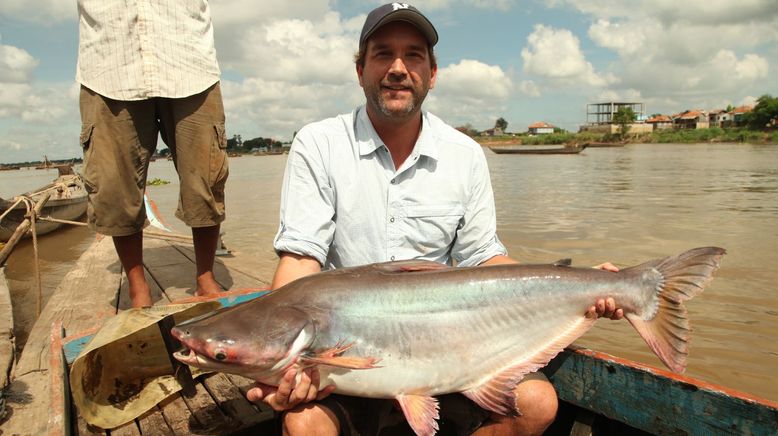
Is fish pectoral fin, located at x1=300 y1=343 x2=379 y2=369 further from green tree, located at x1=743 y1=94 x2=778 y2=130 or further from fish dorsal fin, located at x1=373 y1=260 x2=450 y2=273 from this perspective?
green tree, located at x1=743 y1=94 x2=778 y2=130

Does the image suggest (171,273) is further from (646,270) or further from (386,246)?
(646,270)

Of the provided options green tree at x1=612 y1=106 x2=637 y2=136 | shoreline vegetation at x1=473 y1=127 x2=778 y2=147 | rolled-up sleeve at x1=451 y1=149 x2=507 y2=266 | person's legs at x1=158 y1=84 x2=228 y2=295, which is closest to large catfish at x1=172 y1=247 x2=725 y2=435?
rolled-up sleeve at x1=451 y1=149 x2=507 y2=266

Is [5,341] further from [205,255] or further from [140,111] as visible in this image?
[140,111]

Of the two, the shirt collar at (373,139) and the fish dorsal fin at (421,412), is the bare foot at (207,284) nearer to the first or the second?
the shirt collar at (373,139)

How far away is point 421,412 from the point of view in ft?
6.58

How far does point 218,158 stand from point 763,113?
8412 centimetres

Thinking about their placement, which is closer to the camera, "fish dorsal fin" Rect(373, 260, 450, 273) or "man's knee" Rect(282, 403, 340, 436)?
"man's knee" Rect(282, 403, 340, 436)

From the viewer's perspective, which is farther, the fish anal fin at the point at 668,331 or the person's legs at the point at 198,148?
the person's legs at the point at 198,148

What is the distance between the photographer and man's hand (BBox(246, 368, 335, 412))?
190 cm

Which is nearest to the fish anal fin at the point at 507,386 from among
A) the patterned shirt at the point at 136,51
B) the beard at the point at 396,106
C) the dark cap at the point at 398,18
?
the beard at the point at 396,106

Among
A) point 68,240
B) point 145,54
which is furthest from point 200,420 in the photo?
point 68,240

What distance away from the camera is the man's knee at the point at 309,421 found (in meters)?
1.99

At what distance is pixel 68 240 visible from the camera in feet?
39.9

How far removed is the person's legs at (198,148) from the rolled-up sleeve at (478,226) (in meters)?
1.90
